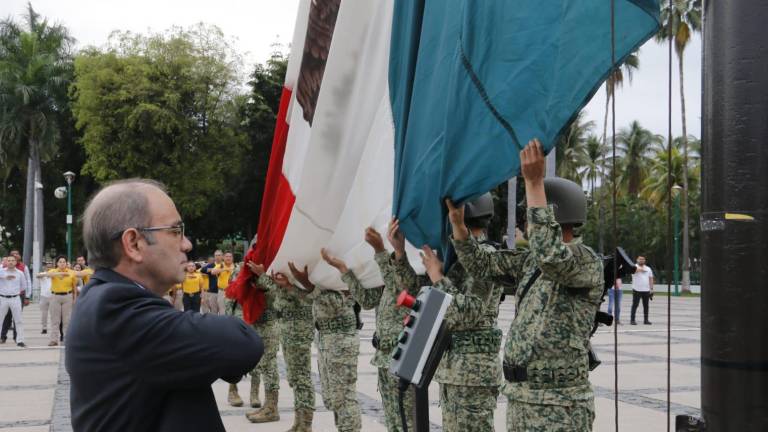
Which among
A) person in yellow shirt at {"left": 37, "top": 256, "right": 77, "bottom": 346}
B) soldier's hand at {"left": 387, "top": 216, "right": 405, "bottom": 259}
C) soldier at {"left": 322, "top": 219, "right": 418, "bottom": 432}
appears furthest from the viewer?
person in yellow shirt at {"left": 37, "top": 256, "right": 77, "bottom": 346}

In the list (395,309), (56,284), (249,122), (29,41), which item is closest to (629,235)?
(249,122)

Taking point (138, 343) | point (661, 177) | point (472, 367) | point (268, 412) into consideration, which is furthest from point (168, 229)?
point (661, 177)

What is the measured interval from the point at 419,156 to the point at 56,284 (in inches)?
563

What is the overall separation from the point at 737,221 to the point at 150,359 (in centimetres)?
159

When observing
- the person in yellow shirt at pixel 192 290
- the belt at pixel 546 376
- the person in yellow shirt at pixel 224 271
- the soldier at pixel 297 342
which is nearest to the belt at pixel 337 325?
the soldier at pixel 297 342

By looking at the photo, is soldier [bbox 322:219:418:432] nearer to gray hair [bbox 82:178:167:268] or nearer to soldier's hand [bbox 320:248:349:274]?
soldier's hand [bbox 320:248:349:274]

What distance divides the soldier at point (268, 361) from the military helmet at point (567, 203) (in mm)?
3946

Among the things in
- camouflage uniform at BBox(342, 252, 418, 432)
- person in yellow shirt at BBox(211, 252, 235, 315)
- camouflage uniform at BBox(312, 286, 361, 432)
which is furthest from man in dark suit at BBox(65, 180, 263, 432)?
person in yellow shirt at BBox(211, 252, 235, 315)

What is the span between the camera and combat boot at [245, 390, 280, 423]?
800 cm

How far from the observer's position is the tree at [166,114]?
36875 millimetres

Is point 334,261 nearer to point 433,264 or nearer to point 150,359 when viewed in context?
point 433,264

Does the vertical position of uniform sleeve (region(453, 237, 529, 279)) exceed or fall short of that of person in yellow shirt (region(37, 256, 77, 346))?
it exceeds it

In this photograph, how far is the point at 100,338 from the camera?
1.90m

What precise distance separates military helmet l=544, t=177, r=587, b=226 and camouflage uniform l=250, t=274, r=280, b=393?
443 cm
